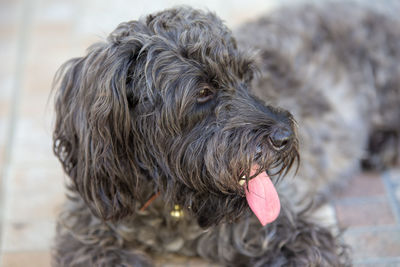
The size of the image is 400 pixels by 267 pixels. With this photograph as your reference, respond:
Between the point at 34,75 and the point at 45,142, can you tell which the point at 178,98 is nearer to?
the point at 45,142

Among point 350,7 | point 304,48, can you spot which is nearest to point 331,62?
point 304,48

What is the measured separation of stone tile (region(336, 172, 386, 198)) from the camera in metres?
3.90

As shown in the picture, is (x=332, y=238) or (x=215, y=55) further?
(x=332, y=238)

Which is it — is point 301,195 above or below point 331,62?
below

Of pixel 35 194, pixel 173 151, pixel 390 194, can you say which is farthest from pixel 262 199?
pixel 35 194

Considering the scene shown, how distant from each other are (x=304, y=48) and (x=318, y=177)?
90 cm

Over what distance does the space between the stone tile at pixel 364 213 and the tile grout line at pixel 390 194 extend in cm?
2

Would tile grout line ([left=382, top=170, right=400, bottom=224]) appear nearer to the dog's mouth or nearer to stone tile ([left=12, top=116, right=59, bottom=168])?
the dog's mouth

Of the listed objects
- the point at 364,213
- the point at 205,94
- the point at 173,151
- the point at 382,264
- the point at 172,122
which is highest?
the point at 205,94

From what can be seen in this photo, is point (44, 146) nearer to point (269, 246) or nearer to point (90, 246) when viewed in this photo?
point (90, 246)

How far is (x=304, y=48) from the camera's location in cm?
418

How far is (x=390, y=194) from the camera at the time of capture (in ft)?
12.6

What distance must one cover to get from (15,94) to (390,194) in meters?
3.05

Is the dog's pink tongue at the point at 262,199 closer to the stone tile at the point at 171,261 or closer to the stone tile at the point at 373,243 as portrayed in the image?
the stone tile at the point at 171,261
